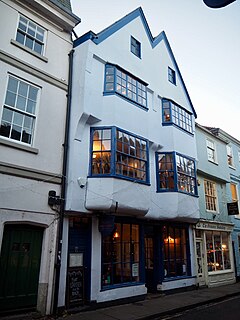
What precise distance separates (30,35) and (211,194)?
13523 millimetres

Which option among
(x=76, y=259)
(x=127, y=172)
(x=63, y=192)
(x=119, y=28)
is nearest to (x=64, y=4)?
(x=119, y=28)

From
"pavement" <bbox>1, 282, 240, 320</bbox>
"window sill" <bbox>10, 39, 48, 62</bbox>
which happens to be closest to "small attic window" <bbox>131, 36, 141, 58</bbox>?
"window sill" <bbox>10, 39, 48, 62</bbox>

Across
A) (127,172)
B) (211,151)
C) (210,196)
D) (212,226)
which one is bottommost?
(212,226)

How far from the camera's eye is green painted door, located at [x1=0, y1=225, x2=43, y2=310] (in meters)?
7.29

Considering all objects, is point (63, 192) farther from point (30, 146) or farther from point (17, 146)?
point (17, 146)

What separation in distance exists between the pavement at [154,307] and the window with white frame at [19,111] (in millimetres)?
5222

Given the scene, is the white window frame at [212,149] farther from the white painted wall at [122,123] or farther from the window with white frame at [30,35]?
the window with white frame at [30,35]

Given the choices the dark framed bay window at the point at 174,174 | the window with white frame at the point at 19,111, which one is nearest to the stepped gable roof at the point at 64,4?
the window with white frame at the point at 19,111

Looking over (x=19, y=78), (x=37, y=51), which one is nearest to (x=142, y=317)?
(x=19, y=78)

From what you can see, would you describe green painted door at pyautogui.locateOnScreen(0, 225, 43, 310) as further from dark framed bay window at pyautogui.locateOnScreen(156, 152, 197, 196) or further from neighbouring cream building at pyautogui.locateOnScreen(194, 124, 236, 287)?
neighbouring cream building at pyautogui.locateOnScreen(194, 124, 236, 287)

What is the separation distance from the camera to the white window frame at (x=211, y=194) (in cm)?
1633

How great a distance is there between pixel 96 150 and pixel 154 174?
147 inches

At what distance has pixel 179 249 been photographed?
13648mm

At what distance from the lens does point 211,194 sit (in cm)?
1691
